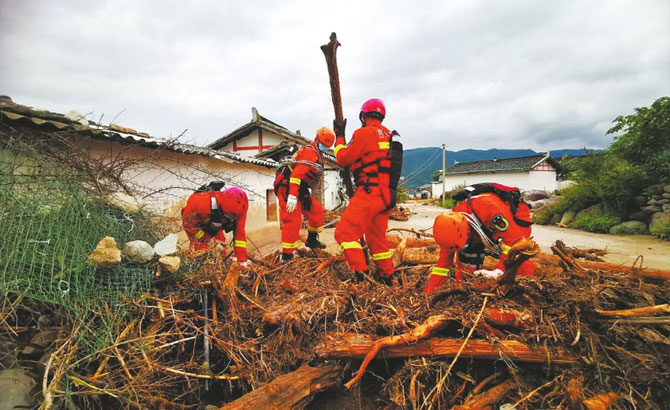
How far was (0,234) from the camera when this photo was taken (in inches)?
77.3

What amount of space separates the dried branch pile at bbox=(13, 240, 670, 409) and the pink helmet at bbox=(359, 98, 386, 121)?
6.96 feet

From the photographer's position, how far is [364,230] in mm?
3287

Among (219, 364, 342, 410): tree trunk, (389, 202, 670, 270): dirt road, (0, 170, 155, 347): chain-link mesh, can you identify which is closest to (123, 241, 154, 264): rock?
(0, 170, 155, 347): chain-link mesh

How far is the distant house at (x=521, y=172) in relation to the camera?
101 feet

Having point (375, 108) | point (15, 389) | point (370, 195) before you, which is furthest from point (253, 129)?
point (15, 389)

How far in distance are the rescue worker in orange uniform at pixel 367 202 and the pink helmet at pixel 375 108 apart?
0.53ft

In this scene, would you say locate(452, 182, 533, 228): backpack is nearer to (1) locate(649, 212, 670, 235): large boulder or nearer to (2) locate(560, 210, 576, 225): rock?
(1) locate(649, 212, 670, 235): large boulder

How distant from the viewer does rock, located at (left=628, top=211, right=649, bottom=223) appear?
9.38 metres

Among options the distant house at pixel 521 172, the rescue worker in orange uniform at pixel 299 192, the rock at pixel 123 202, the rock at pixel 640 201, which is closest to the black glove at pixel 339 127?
the rescue worker in orange uniform at pixel 299 192

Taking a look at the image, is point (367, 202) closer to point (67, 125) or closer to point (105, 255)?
point (105, 255)

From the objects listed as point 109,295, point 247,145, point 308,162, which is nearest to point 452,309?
point 109,295

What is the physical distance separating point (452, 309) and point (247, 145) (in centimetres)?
1579

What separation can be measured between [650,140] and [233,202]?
12.5 m

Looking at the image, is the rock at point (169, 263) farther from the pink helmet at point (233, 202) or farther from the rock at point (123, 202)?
the pink helmet at point (233, 202)
